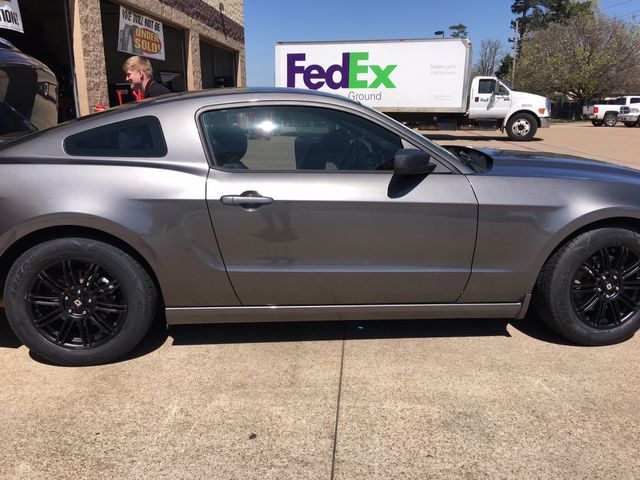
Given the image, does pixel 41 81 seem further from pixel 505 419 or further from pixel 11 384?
pixel 505 419

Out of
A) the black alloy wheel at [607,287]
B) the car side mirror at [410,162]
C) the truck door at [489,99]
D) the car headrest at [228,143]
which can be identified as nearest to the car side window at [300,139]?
the car headrest at [228,143]

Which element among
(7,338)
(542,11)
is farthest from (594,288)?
(542,11)

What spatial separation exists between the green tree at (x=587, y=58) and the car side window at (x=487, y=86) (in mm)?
28509

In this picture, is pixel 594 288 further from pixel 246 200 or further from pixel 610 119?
pixel 610 119

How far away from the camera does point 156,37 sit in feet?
40.8

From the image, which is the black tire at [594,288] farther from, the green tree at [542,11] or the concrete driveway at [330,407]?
the green tree at [542,11]

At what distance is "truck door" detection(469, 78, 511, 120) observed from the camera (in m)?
19.2

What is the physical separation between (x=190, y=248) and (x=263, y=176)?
1.91 feet

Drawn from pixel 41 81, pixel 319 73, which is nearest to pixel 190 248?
pixel 41 81

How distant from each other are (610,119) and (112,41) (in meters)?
31.1

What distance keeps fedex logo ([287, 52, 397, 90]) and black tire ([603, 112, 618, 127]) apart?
20669 millimetres

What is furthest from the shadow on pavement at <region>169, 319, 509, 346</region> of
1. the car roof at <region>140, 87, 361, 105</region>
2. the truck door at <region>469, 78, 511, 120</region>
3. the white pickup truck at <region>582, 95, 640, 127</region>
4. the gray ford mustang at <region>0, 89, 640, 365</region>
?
the white pickup truck at <region>582, 95, 640, 127</region>

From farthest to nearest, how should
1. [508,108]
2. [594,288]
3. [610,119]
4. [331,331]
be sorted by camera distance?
[610,119], [508,108], [331,331], [594,288]

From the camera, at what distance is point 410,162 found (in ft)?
9.09
